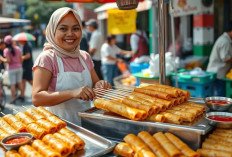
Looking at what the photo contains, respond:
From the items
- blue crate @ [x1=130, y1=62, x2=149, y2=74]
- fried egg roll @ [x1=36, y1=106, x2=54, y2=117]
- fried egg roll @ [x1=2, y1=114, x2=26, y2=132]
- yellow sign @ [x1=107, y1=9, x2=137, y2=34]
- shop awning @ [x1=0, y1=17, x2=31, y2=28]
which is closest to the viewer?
fried egg roll @ [x1=2, y1=114, x2=26, y2=132]

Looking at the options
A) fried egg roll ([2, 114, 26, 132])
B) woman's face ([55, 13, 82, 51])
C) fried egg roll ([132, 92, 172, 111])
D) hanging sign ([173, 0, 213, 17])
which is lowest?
fried egg roll ([2, 114, 26, 132])

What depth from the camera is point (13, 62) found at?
927 centimetres

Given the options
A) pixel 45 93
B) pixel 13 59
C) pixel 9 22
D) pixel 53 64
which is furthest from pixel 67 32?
pixel 9 22

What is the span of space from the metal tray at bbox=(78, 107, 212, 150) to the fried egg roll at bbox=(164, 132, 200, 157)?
8 cm

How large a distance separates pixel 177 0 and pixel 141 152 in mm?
7704

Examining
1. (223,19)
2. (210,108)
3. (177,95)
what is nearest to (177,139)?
(177,95)

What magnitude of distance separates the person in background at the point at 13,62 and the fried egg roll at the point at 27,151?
25.7 feet

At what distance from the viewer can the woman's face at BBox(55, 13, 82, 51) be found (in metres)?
2.86

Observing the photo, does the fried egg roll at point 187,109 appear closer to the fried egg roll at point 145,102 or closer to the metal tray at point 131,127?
the metal tray at point 131,127

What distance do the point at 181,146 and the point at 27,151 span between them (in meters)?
1.08

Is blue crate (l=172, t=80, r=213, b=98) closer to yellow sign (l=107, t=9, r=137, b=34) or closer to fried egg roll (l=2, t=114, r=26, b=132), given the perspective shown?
yellow sign (l=107, t=9, r=137, b=34)

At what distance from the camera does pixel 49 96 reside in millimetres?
2695

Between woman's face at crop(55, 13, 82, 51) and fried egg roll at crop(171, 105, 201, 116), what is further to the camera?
woman's face at crop(55, 13, 82, 51)

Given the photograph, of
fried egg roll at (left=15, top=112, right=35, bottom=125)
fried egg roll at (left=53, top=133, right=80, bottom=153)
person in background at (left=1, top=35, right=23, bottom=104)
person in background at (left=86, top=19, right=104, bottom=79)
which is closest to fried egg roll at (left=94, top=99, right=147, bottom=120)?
fried egg roll at (left=53, top=133, right=80, bottom=153)
